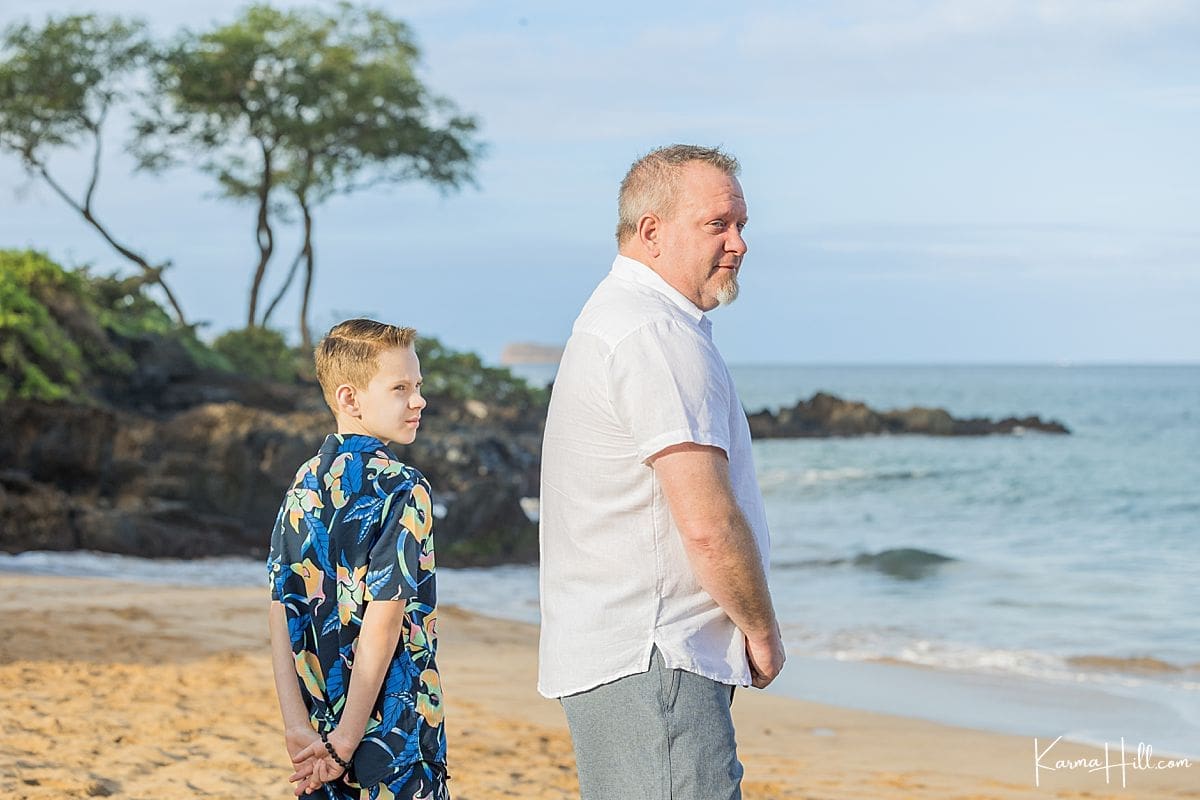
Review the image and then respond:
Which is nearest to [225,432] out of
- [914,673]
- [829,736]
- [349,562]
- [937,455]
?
[914,673]

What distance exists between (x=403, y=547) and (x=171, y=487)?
12.9 meters

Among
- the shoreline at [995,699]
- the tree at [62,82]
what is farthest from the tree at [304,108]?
the shoreline at [995,699]

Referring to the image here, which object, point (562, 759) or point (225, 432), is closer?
point (562, 759)

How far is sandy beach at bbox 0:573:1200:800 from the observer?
5.41m

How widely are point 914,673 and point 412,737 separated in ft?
25.8

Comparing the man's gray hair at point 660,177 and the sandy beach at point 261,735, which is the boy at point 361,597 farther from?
the sandy beach at point 261,735

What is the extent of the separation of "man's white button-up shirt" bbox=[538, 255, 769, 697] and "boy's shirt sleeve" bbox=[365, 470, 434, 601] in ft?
0.94

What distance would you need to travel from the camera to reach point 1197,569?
17.6 meters

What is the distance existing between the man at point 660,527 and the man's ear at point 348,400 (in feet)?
1.39

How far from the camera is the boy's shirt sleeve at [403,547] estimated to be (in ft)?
8.63

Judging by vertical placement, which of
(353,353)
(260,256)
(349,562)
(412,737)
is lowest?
(412,737)

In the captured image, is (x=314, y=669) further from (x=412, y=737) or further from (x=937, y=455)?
(x=937, y=455)

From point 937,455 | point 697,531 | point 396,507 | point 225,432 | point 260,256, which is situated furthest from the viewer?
point 937,455

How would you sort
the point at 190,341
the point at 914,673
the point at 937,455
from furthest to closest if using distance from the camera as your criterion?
the point at 937,455 → the point at 190,341 → the point at 914,673
